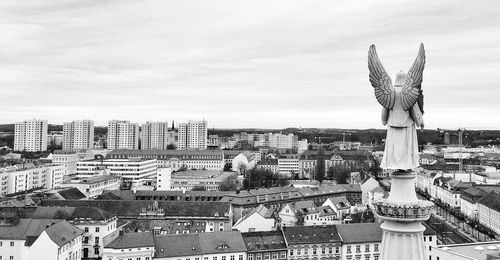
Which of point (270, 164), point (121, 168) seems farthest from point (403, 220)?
point (270, 164)

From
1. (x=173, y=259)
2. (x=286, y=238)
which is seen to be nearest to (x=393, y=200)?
(x=173, y=259)

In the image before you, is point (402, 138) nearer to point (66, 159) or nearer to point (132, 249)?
point (132, 249)

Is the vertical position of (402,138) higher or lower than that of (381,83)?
lower

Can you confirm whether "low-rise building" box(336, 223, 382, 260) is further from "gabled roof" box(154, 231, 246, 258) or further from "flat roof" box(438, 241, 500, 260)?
"flat roof" box(438, 241, 500, 260)

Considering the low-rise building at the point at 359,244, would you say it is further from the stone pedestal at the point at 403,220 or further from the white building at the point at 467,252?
the stone pedestal at the point at 403,220

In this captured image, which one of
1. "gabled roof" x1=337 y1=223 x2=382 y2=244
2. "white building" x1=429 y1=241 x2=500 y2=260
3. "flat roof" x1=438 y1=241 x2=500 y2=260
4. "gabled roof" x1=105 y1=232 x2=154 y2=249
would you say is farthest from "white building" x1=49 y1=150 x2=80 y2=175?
"flat roof" x1=438 y1=241 x2=500 y2=260

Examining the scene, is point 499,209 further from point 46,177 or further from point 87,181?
point 46,177

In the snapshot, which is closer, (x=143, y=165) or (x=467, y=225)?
(x=467, y=225)
